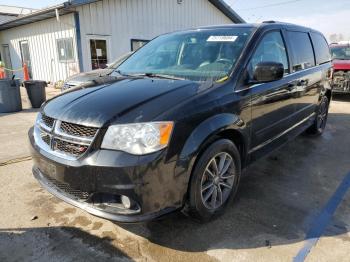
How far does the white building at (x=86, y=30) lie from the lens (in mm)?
11773

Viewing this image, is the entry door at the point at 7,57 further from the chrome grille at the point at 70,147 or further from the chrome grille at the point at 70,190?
the chrome grille at the point at 70,147

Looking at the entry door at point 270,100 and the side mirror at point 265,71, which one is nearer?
the side mirror at point 265,71

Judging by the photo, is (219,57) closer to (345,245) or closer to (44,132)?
(44,132)

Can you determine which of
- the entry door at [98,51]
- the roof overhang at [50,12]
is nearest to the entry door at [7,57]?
the roof overhang at [50,12]

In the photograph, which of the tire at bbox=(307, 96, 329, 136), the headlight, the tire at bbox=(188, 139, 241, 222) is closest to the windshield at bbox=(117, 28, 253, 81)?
the tire at bbox=(188, 139, 241, 222)

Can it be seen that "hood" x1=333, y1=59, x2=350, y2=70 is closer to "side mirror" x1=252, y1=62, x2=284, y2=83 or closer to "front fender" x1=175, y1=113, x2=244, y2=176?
"side mirror" x1=252, y1=62, x2=284, y2=83

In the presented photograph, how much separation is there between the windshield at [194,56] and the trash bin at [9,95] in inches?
239

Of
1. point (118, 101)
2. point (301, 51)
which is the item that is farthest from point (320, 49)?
point (118, 101)

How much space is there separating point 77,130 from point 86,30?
1040 centimetres

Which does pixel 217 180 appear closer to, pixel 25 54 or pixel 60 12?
pixel 60 12

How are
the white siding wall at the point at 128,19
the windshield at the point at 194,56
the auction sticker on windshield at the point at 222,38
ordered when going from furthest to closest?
1. the white siding wall at the point at 128,19
2. the auction sticker on windshield at the point at 222,38
3. the windshield at the point at 194,56

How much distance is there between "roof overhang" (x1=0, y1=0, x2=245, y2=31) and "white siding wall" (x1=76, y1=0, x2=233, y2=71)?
1.77 feet

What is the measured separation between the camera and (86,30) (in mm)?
11797

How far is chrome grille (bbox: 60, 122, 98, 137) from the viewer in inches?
94.3
